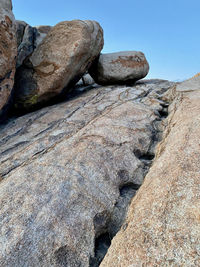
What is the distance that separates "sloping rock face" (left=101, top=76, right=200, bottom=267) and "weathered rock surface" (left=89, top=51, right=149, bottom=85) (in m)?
4.62

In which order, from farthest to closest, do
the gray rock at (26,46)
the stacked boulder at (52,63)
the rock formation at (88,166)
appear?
1. the gray rock at (26,46)
2. the stacked boulder at (52,63)
3. the rock formation at (88,166)

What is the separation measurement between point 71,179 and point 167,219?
1.44 metres

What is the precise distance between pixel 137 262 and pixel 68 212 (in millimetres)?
1042

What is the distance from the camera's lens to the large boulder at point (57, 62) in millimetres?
5629

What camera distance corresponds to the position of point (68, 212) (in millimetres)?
2451

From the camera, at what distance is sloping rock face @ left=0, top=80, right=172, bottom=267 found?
2.17m

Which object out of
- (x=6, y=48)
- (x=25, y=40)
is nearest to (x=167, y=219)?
(x=6, y=48)

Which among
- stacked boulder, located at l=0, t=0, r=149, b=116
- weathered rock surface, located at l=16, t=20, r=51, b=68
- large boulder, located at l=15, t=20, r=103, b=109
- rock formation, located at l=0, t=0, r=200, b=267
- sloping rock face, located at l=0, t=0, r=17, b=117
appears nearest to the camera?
rock formation, located at l=0, t=0, r=200, b=267

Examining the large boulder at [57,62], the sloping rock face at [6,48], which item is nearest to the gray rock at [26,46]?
the large boulder at [57,62]

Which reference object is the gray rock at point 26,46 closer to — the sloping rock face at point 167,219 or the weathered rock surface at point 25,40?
the weathered rock surface at point 25,40

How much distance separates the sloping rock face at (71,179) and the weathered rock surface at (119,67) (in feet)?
7.29

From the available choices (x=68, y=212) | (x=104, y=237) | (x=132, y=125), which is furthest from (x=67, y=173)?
(x=132, y=125)

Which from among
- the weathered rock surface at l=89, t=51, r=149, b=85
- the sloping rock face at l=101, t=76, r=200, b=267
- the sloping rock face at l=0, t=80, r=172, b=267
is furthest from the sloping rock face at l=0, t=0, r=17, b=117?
the sloping rock face at l=101, t=76, r=200, b=267

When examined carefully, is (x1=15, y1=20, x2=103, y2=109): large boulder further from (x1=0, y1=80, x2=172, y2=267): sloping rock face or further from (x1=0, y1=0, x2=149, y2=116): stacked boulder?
(x1=0, y1=80, x2=172, y2=267): sloping rock face
